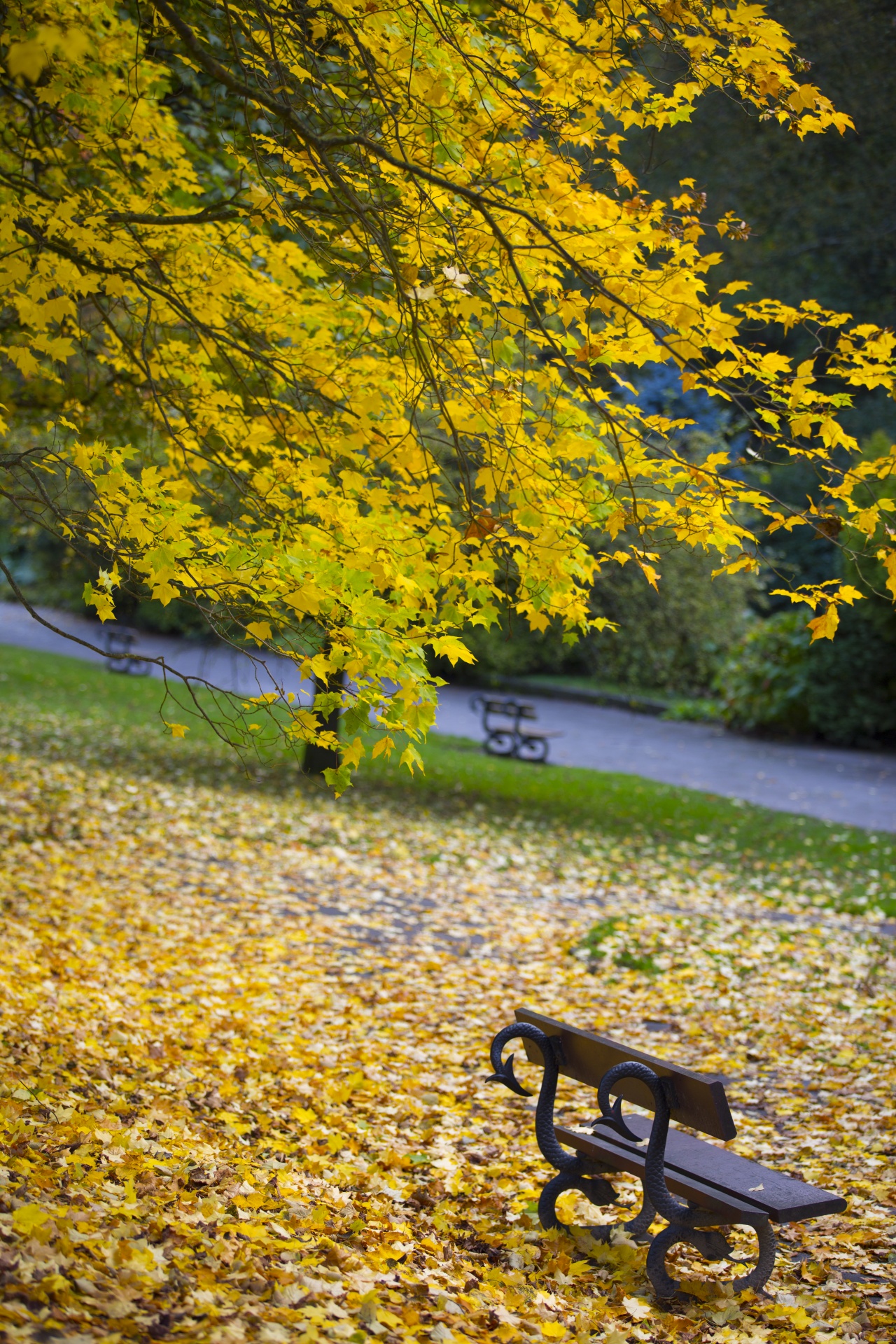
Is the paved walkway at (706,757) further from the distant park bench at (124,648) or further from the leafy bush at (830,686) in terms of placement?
the distant park bench at (124,648)

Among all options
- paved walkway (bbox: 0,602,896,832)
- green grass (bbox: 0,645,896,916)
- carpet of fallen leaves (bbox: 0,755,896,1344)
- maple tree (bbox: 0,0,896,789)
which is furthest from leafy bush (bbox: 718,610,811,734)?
maple tree (bbox: 0,0,896,789)

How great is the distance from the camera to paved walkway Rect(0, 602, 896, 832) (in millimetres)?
13820

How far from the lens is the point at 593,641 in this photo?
42.7 ft

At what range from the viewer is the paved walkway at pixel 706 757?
1382 centimetres

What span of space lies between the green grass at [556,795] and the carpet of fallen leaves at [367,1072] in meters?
0.85

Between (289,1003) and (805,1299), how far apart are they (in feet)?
9.94

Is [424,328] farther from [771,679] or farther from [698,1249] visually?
[771,679]

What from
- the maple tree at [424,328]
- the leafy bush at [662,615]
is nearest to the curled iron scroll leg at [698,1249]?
the maple tree at [424,328]

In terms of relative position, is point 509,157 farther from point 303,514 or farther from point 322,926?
Result: point 322,926

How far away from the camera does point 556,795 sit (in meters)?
12.7

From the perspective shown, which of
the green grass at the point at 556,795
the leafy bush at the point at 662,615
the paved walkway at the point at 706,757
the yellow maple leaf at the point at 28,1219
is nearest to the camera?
the yellow maple leaf at the point at 28,1219

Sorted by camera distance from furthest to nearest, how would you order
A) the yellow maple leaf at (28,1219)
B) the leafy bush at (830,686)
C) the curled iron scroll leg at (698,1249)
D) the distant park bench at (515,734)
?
the leafy bush at (830,686)
the distant park bench at (515,734)
the curled iron scroll leg at (698,1249)
the yellow maple leaf at (28,1219)

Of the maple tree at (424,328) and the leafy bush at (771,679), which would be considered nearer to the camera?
the maple tree at (424,328)

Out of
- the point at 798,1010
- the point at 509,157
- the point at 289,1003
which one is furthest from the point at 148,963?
the point at 509,157
